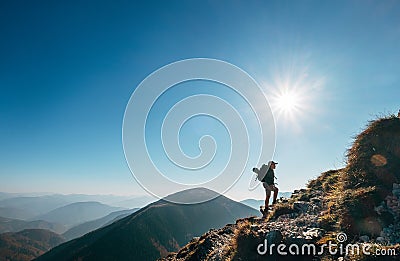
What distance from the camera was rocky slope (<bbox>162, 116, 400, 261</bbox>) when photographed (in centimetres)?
855

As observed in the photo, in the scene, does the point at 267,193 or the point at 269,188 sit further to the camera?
the point at 267,193

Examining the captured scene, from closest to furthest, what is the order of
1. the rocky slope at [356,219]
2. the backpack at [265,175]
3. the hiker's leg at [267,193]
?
the rocky slope at [356,219], the backpack at [265,175], the hiker's leg at [267,193]

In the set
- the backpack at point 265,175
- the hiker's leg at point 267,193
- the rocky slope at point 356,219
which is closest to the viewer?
the rocky slope at point 356,219

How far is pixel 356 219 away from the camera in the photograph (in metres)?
9.95

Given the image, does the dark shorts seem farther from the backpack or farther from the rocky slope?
the rocky slope

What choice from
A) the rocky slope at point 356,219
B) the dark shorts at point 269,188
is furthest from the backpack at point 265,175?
the rocky slope at point 356,219

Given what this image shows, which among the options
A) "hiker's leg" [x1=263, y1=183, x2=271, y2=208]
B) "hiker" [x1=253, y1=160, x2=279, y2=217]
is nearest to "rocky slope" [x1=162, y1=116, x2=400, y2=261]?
"hiker's leg" [x1=263, y1=183, x2=271, y2=208]

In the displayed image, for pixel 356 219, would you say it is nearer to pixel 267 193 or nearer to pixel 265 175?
pixel 265 175

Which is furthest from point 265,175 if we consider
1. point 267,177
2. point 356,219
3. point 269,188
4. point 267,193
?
point 356,219

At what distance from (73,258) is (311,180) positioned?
638 feet

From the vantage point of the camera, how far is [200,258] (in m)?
18.0

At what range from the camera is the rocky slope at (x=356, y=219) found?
8.55m

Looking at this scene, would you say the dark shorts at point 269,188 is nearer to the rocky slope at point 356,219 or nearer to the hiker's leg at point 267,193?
the hiker's leg at point 267,193

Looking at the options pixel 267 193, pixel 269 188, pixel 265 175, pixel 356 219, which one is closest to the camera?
pixel 356 219
